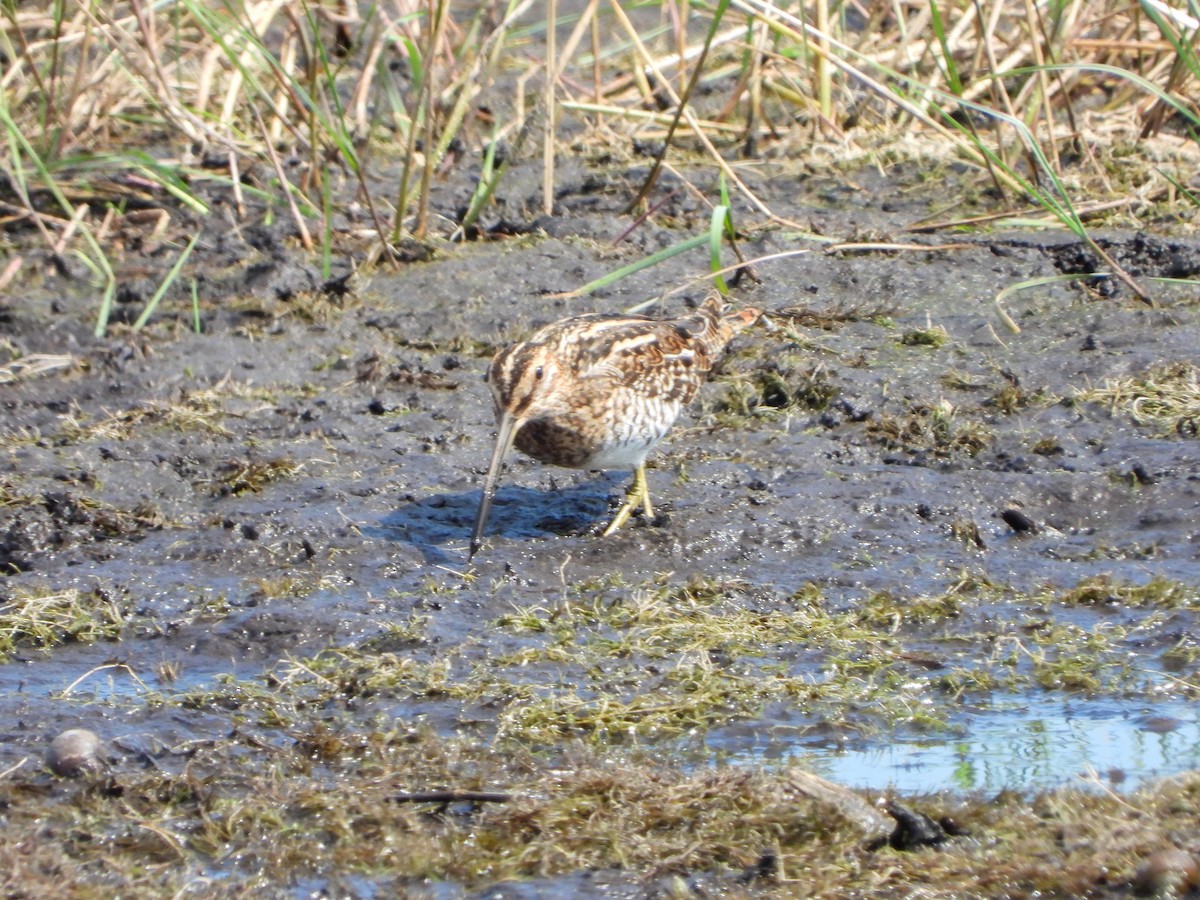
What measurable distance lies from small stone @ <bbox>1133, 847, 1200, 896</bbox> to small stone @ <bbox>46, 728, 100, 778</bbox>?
2455 mm

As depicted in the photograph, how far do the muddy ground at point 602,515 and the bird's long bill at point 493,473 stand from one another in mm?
96

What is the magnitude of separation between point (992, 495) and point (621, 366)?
4.66 ft

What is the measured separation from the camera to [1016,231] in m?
8.51

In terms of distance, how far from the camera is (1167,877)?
3496 mm

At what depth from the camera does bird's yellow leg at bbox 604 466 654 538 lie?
598 centimetres

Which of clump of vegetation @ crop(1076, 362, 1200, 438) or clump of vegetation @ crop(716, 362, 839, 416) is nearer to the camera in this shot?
clump of vegetation @ crop(1076, 362, 1200, 438)

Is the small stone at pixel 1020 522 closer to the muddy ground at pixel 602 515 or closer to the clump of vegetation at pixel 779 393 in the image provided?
the muddy ground at pixel 602 515

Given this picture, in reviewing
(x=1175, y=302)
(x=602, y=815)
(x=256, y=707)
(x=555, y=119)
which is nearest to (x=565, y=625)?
(x=256, y=707)

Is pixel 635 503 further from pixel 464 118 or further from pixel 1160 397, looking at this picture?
pixel 464 118

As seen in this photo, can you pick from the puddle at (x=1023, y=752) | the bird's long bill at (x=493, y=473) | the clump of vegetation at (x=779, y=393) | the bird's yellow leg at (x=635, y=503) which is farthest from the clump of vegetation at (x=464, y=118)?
the puddle at (x=1023, y=752)

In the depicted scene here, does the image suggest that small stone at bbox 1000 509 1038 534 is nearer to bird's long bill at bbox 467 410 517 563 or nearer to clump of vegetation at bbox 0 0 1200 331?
bird's long bill at bbox 467 410 517 563

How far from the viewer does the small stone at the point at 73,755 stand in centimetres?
413

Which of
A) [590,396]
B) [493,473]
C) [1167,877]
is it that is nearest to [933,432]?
[590,396]

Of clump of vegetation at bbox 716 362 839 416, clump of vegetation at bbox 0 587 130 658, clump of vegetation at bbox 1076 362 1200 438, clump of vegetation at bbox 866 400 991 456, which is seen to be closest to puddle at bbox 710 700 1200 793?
clump of vegetation at bbox 866 400 991 456
